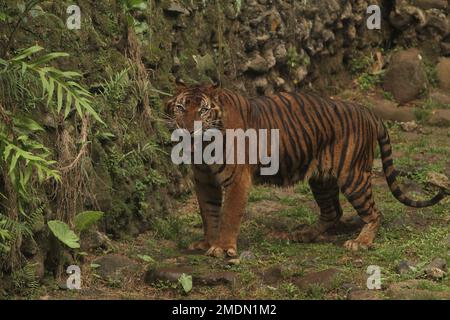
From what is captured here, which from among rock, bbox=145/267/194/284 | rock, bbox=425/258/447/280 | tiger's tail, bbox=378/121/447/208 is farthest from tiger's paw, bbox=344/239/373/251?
rock, bbox=145/267/194/284

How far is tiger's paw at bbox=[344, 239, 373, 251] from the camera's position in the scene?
8.72 metres

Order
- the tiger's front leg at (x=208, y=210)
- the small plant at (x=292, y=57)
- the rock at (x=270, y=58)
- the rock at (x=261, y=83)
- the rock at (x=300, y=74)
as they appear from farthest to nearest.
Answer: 1. the rock at (x=300, y=74)
2. the small plant at (x=292, y=57)
3. the rock at (x=270, y=58)
4. the rock at (x=261, y=83)
5. the tiger's front leg at (x=208, y=210)

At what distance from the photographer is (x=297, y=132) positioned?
29.3 ft

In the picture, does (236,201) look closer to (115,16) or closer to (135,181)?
(135,181)

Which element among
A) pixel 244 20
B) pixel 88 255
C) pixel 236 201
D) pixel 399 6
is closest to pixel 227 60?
pixel 244 20

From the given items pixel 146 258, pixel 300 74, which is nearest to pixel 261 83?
pixel 300 74

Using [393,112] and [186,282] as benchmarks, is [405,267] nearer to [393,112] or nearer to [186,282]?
[186,282]

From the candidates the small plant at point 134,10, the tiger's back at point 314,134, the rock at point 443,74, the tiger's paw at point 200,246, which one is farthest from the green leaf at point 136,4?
the rock at point 443,74

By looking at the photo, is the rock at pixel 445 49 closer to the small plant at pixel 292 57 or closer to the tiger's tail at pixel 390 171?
the small plant at pixel 292 57

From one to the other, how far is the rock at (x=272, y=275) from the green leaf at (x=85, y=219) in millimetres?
1332

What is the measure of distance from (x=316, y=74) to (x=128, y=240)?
5.92 metres

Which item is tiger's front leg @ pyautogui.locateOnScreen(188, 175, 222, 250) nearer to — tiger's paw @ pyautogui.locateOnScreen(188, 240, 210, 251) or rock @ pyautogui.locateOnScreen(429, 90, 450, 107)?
tiger's paw @ pyautogui.locateOnScreen(188, 240, 210, 251)

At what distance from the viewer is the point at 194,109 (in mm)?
8117

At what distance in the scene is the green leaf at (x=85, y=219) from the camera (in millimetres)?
7641
